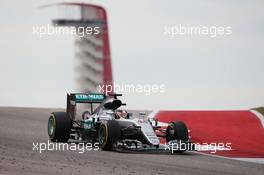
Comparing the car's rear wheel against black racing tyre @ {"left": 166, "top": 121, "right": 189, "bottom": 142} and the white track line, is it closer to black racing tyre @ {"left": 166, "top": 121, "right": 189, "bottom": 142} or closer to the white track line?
black racing tyre @ {"left": 166, "top": 121, "right": 189, "bottom": 142}

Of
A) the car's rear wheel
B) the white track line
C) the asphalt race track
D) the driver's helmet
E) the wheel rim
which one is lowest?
the asphalt race track

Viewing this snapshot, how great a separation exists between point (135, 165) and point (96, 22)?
18578 mm

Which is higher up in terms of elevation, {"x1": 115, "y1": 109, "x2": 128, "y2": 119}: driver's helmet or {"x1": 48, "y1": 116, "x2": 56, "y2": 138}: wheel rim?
{"x1": 115, "y1": 109, "x2": 128, "y2": 119}: driver's helmet

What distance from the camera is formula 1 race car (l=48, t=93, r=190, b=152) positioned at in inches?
787

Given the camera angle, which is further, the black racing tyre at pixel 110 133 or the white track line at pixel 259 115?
the white track line at pixel 259 115

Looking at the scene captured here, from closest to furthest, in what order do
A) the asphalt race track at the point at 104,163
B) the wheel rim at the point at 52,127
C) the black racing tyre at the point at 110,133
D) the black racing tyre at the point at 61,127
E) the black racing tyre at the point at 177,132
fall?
the asphalt race track at the point at 104,163 < the black racing tyre at the point at 110,133 < the black racing tyre at the point at 177,132 < the black racing tyre at the point at 61,127 < the wheel rim at the point at 52,127

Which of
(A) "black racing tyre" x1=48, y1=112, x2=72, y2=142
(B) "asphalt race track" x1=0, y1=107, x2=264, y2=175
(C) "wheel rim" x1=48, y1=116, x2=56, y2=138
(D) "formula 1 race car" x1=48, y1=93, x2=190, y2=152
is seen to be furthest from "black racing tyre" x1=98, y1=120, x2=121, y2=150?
(C) "wheel rim" x1=48, y1=116, x2=56, y2=138

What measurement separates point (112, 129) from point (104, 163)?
2.68 m

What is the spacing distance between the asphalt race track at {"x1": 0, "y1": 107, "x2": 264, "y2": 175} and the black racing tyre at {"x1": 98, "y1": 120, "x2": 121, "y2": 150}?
321mm

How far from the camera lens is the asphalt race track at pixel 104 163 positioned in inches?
611

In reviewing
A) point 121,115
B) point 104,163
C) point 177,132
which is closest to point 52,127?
point 121,115

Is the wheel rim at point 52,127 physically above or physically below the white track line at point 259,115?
below

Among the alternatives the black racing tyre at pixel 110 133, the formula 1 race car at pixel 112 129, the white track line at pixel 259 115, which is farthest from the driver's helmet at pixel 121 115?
the white track line at pixel 259 115

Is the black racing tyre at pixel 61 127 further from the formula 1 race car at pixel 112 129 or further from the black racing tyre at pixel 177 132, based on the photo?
the black racing tyre at pixel 177 132
